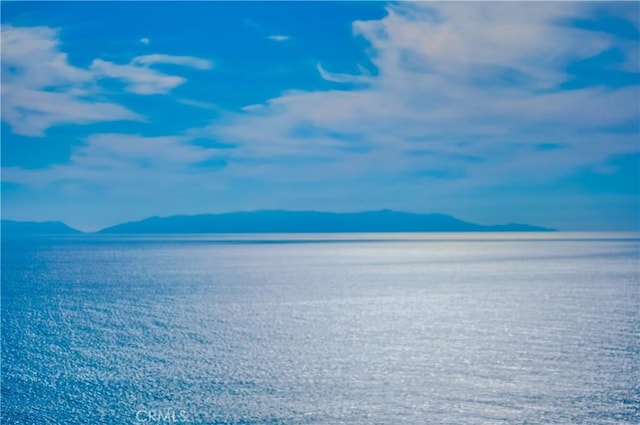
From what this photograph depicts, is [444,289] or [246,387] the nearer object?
[246,387]

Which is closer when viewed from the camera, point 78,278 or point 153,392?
point 153,392

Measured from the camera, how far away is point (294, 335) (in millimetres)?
49531

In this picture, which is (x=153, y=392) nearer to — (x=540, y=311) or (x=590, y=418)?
(x=590, y=418)

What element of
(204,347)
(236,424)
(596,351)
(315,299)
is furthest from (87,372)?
(315,299)

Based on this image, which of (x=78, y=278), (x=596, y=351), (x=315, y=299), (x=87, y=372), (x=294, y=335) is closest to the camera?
(x=87, y=372)

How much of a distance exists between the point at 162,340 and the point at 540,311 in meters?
36.3

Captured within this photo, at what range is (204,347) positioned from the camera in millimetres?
44562

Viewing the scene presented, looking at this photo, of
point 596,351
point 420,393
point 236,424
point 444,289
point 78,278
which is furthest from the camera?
point 78,278

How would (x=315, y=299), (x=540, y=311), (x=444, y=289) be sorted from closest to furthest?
(x=540, y=311), (x=315, y=299), (x=444, y=289)

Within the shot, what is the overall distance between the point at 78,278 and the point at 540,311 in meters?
76.2

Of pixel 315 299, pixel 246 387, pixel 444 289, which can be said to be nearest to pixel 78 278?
pixel 315 299

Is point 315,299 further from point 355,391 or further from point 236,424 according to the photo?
point 236,424

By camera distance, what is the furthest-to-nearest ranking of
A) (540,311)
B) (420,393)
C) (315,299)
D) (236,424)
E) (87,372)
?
(315,299) < (540,311) < (87,372) < (420,393) < (236,424)

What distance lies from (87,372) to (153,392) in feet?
20.2
